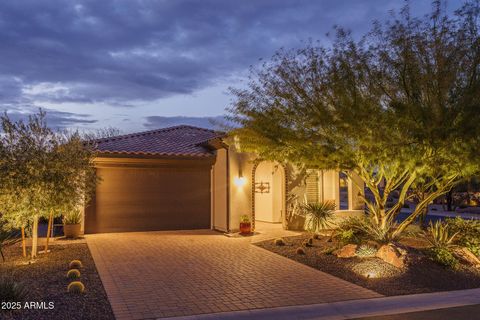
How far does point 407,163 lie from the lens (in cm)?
1030

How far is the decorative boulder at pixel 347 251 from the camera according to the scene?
11.5 metres

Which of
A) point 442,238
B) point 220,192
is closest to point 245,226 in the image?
point 220,192

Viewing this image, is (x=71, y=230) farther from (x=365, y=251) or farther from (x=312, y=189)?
(x=365, y=251)

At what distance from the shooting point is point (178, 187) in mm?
17531

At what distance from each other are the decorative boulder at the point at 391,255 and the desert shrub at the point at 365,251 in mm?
281

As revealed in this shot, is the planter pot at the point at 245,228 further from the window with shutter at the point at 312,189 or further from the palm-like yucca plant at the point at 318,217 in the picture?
the window with shutter at the point at 312,189

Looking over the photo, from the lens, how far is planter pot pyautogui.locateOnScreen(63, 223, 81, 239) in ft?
49.3

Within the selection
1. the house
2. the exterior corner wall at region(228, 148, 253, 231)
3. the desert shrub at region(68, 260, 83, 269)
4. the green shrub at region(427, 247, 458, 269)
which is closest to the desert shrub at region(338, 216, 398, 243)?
the green shrub at region(427, 247, 458, 269)

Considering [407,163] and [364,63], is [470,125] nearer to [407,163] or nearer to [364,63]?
[407,163]

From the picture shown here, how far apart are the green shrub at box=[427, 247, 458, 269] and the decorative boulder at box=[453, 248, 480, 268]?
1.26 ft

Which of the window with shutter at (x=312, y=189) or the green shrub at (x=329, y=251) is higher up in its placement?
the window with shutter at (x=312, y=189)

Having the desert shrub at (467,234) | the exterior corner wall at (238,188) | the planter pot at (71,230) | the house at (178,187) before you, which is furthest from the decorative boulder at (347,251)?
the planter pot at (71,230)

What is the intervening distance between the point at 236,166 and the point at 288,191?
8.70 feet

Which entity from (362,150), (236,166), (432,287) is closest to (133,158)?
(236,166)
